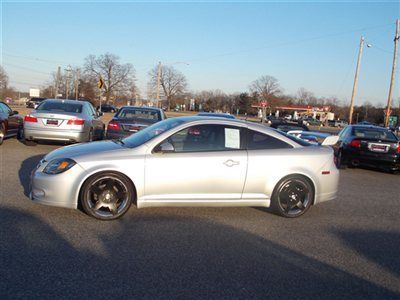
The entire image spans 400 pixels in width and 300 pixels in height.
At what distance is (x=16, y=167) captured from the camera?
8.59m

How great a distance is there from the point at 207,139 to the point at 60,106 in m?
7.62

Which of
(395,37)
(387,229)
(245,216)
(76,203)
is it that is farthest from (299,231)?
(395,37)

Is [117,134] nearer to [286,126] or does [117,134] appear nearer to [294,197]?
[286,126]

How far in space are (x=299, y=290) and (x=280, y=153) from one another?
2.64 metres

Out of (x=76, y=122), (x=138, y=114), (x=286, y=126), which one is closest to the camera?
(x=76, y=122)

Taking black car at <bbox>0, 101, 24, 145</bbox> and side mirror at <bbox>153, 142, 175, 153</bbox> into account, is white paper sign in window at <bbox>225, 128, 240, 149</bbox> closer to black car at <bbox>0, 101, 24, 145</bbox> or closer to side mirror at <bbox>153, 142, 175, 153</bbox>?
side mirror at <bbox>153, 142, 175, 153</bbox>

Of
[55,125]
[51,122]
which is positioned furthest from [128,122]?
[51,122]

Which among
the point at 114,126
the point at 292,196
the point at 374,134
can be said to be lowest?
the point at 292,196

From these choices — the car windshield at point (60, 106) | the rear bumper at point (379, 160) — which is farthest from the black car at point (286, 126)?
the car windshield at point (60, 106)

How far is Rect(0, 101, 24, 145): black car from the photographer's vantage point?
11773 mm

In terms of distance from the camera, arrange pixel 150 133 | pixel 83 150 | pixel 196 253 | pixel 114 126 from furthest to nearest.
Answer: pixel 114 126, pixel 150 133, pixel 83 150, pixel 196 253

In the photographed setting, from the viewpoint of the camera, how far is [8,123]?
1216 centimetres

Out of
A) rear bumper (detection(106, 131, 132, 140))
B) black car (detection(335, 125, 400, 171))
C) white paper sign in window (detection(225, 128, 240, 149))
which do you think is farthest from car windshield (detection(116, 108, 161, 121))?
white paper sign in window (detection(225, 128, 240, 149))

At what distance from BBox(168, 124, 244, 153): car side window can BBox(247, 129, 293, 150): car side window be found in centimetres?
14
